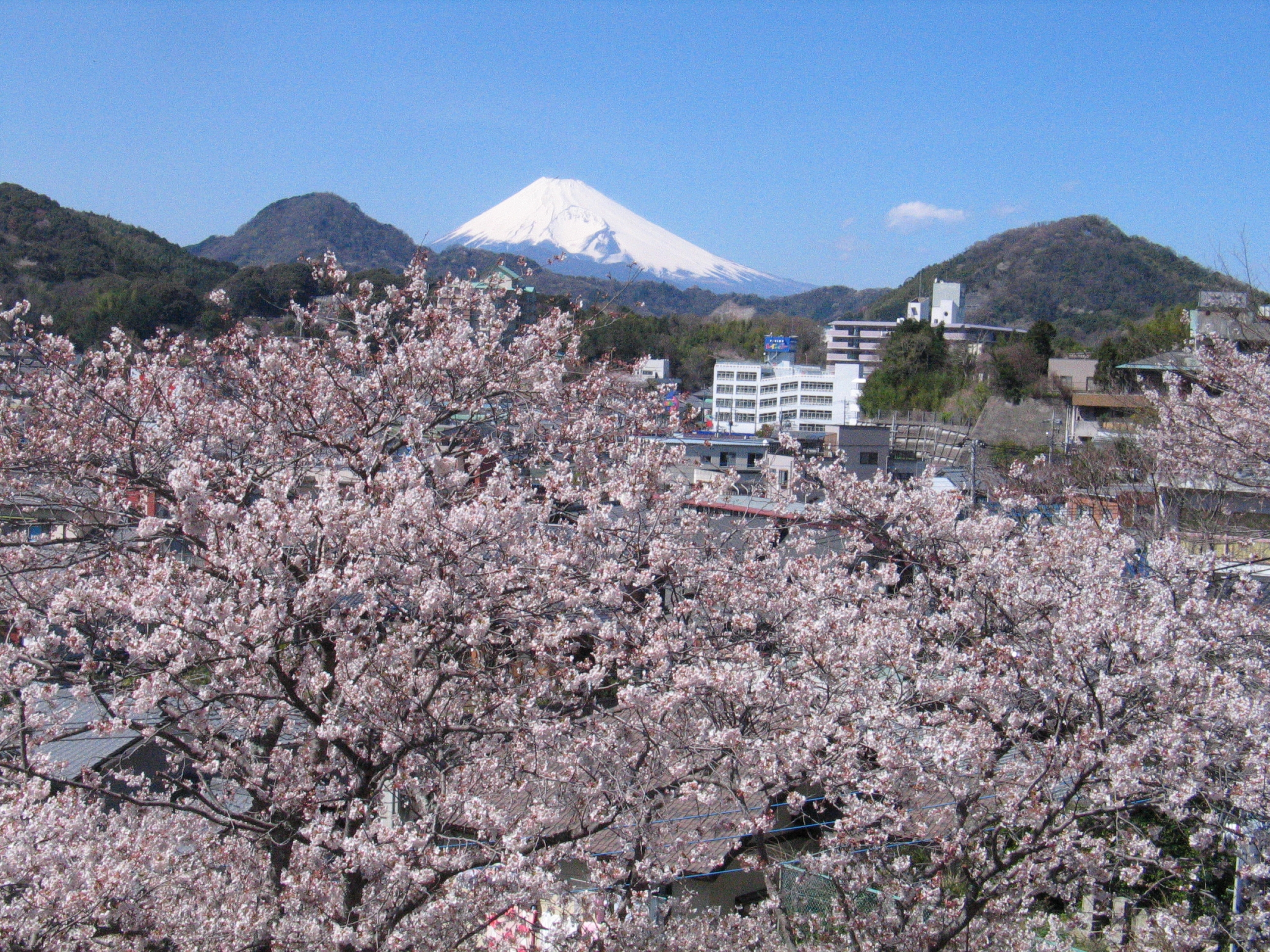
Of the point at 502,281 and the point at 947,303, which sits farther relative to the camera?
the point at 947,303

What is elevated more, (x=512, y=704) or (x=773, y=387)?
(x=773, y=387)

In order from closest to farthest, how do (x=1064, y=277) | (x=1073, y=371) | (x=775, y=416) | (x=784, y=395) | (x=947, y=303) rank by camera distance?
1. (x=1073, y=371)
2. (x=784, y=395)
3. (x=775, y=416)
4. (x=947, y=303)
5. (x=1064, y=277)

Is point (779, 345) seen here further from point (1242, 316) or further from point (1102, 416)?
point (1242, 316)

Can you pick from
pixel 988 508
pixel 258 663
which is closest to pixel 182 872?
pixel 258 663

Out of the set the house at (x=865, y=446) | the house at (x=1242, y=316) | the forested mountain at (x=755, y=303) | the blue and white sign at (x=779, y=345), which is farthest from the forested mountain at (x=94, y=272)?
the forested mountain at (x=755, y=303)

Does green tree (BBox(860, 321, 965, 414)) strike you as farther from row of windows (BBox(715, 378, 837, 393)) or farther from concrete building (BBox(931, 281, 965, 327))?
concrete building (BBox(931, 281, 965, 327))

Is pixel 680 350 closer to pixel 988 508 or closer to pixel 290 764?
pixel 988 508

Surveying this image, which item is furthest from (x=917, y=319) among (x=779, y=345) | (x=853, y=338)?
(x=853, y=338)
